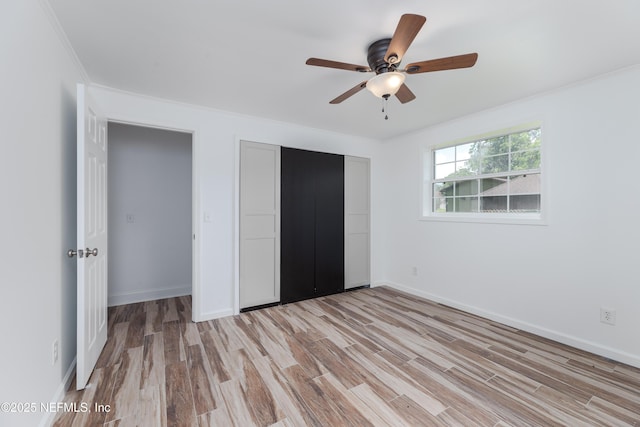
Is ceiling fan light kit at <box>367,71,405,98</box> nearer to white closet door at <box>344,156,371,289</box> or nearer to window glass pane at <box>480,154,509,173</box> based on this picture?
window glass pane at <box>480,154,509,173</box>

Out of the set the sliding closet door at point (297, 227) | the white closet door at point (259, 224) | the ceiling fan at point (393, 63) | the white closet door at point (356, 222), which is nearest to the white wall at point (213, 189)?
the white closet door at point (259, 224)

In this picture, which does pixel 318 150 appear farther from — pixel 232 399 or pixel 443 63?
pixel 232 399

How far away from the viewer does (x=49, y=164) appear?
1608 millimetres

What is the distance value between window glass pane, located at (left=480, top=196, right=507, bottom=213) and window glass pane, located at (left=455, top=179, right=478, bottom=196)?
0.16 metres

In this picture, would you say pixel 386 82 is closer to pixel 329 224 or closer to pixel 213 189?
pixel 213 189

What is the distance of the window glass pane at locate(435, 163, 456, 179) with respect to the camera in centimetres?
369

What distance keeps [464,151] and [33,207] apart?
4132mm

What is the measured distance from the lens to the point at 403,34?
147cm

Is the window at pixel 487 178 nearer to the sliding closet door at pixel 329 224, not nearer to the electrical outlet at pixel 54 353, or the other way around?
the sliding closet door at pixel 329 224

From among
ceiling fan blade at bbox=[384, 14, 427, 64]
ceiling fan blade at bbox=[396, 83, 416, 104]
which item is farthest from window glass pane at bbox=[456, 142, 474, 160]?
ceiling fan blade at bbox=[384, 14, 427, 64]

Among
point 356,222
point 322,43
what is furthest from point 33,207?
point 356,222

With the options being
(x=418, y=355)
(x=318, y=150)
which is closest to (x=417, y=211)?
(x=318, y=150)

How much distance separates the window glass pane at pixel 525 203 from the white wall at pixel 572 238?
193 mm

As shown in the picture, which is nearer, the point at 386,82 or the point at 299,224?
the point at 386,82
